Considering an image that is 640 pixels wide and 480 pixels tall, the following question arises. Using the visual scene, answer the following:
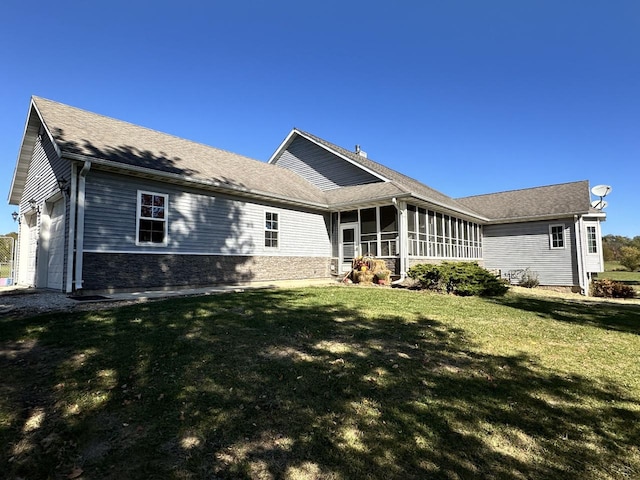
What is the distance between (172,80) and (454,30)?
41.8 feet

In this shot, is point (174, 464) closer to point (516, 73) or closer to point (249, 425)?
point (249, 425)

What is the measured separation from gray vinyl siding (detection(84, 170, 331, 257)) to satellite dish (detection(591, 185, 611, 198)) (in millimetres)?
15576

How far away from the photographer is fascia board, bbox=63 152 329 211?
8.80 metres

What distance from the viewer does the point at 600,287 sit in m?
16.2

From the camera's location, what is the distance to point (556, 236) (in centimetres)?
1886

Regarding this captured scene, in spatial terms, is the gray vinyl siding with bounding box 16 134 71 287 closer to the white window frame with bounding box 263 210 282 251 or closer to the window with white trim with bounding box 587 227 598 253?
the white window frame with bounding box 263 210 282 251

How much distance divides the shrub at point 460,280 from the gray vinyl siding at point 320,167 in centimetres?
597

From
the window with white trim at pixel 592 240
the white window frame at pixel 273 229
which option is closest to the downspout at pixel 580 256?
the window with white trim at pixel 592 240

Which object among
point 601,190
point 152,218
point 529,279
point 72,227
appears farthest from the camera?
point 529,279

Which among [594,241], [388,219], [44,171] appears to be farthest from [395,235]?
[44,171]

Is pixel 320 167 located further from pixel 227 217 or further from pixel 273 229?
pixel 227 217

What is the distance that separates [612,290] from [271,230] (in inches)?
617

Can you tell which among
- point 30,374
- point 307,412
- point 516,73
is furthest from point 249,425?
point 516,73

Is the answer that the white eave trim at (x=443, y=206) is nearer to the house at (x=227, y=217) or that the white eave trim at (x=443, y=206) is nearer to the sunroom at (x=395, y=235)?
the house at (x=227, y=217)
